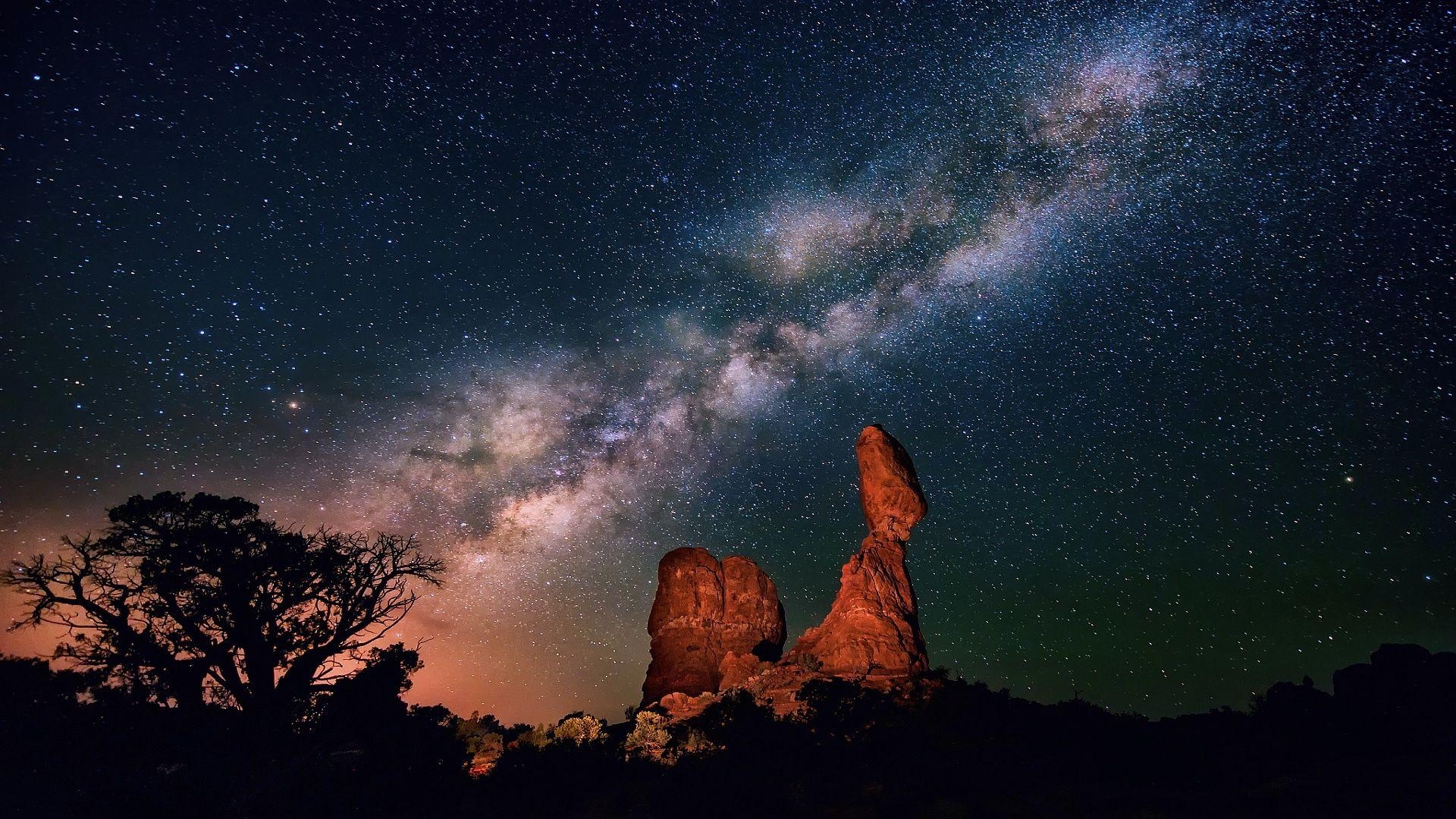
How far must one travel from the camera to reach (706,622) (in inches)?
1513

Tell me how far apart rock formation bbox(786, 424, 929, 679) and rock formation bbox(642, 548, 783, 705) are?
5.95 metres

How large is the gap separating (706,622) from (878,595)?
13244mm

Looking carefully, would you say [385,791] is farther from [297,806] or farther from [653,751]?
[653,751]

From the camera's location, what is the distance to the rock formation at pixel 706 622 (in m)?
35.6

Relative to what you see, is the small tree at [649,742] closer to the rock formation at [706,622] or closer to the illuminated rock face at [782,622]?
the illuminated rock face at [782,622]

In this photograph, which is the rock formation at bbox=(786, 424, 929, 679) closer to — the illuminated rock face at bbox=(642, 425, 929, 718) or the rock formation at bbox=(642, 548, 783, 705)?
the illuminated rock face at bbox=(642, 425, 929, 718)

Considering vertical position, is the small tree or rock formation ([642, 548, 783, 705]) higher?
rock formation ([642, 548, 783, 705])

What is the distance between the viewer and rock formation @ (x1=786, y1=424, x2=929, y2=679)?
28344 mm

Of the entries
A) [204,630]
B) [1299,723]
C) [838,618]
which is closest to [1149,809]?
[1299,723]

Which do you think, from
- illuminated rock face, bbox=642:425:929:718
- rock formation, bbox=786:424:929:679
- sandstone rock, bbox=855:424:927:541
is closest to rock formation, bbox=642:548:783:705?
illuminated rock face, bbox=642:425:929:718

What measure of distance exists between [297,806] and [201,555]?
1126cm

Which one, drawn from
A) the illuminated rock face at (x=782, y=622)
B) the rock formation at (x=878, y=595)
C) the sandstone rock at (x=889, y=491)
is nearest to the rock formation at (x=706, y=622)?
the illuminated rock face at (x=782, y=622)

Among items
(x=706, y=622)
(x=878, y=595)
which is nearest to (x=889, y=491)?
(x=878, y=595)

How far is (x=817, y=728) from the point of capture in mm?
19750
